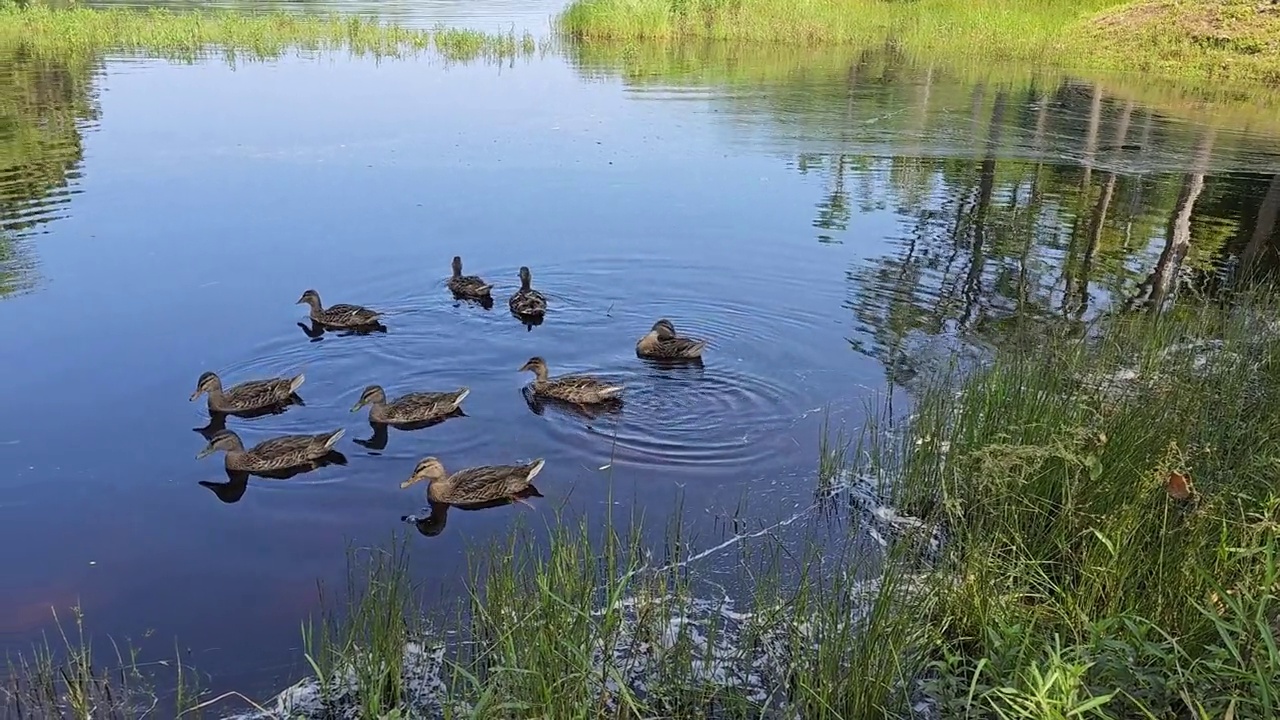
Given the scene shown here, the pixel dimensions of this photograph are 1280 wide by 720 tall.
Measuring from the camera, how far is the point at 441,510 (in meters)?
6.67

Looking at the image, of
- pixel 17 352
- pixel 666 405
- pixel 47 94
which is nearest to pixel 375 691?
pixel 666 405

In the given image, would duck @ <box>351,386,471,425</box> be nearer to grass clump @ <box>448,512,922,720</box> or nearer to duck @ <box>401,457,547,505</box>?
duck @ <box>401,457,547,505</box>

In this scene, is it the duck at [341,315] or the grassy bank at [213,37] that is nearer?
the duck at [341,315]

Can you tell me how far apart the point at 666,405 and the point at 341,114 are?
13237mm

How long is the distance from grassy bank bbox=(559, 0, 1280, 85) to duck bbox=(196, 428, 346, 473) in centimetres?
2310

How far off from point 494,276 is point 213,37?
20.8 m

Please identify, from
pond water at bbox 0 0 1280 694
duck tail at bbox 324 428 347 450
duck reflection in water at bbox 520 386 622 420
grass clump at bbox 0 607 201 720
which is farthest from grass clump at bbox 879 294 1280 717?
duck tail at bbox 324 428 347 450

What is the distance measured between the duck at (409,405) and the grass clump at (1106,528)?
3127mm

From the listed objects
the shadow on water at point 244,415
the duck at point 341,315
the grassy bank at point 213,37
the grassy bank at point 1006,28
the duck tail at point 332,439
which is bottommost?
the shadow on water at point 244,415

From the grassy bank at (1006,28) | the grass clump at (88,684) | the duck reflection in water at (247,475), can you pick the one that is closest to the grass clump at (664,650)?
the grass clump at (88,684)

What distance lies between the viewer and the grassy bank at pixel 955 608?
384cm

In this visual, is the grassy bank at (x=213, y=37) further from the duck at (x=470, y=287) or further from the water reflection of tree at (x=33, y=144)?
the duck at (x=470, y=287)

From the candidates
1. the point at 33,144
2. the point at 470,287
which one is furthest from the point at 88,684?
the point at 33,144

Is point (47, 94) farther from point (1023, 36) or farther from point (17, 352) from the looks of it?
point (1023, 36)
